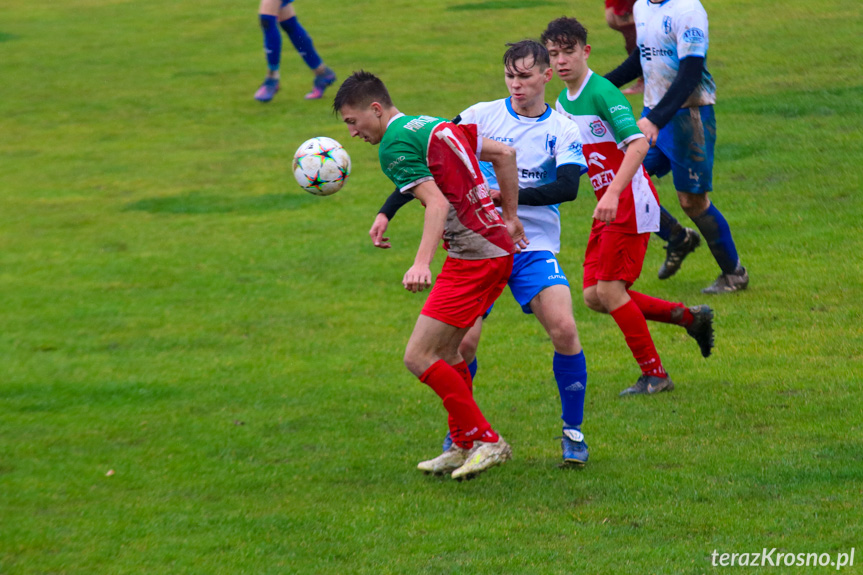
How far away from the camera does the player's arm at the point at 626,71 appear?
7383 mm

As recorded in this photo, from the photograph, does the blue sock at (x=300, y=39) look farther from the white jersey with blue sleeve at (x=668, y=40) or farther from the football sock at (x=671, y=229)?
the white jersey with blue sleeve at (x=668, y=40)

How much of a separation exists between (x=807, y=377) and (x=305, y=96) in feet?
37.6

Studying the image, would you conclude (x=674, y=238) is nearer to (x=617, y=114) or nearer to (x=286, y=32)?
(x=617, y=114)

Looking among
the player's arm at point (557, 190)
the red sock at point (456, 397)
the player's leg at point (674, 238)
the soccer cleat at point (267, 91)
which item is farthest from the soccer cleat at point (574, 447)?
the soccer cleat at point (267, 91)

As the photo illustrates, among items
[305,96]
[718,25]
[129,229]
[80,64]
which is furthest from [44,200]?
[718,25]

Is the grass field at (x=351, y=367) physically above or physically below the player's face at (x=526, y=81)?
below

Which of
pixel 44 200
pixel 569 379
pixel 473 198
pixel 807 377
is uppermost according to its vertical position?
pixel 473 198

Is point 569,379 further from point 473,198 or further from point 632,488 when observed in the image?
point 473,198

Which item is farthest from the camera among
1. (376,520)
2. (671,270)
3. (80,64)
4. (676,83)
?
(80,64)

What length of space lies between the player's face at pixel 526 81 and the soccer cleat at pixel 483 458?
181 centimetres

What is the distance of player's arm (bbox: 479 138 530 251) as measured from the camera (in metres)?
5.24

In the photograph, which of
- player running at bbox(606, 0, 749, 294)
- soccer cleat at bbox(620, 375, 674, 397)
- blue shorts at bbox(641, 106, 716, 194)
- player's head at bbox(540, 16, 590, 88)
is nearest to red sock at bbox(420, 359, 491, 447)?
soccer cleat at bbox(620, 375, 674, 397)

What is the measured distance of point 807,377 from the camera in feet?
21.0

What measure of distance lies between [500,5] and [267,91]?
22.2 ft
